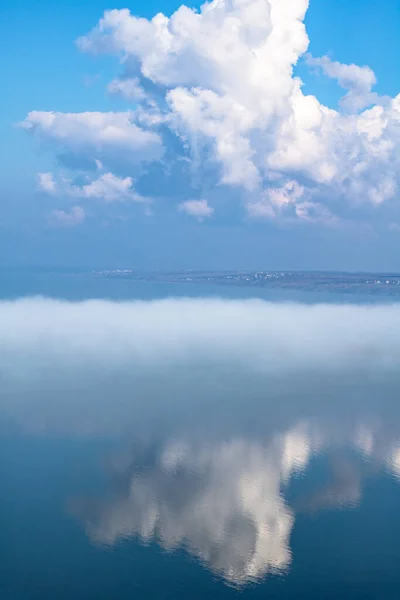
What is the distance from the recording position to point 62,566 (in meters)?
8.96

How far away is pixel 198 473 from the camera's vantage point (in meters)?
12.3

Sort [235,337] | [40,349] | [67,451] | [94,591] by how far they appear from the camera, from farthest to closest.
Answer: [235,337], [40,349], [67,451], [94,591]

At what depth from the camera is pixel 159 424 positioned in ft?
50.5

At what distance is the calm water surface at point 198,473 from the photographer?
29.0 ft

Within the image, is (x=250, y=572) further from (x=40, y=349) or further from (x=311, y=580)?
(x=40, y=349)

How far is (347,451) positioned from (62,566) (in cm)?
695

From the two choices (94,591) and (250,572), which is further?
(250,572)

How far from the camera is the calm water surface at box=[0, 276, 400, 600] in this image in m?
8.83

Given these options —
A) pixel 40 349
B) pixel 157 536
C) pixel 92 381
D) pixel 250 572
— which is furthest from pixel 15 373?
pixel 250 572

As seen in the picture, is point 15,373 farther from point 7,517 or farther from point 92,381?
point 7,517

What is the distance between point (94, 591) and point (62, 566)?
817mm

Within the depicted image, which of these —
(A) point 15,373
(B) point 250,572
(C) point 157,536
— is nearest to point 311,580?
(B) point 250,572

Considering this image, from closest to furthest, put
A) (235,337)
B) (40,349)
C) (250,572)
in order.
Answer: (250,572) < (40,349) < (235,337)

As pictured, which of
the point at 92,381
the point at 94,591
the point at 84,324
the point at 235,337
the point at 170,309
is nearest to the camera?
the point at 94,591
